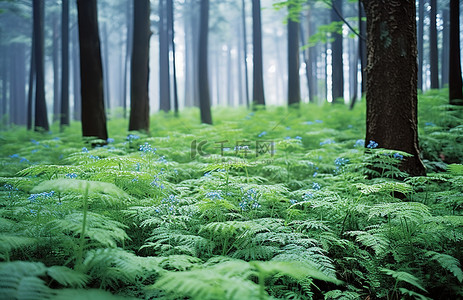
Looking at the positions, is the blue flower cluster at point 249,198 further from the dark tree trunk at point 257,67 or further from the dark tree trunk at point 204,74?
the dark tree trunk at point 257,67

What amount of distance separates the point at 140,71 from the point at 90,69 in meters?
1.90

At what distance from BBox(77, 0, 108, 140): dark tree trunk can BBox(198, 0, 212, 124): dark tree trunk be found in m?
5.44

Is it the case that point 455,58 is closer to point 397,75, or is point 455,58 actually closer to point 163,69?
point 397,75

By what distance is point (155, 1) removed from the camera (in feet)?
82.7

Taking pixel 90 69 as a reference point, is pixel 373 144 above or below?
below

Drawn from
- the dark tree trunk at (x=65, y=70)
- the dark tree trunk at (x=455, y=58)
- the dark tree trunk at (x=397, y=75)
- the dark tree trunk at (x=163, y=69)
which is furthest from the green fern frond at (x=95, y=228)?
the dark tree trunk at (x=163, y=69)

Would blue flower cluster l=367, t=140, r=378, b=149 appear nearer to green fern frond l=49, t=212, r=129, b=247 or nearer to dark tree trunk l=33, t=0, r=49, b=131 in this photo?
green fern frond l=49, t=212, r=129, b=247

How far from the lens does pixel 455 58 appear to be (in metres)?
7.14

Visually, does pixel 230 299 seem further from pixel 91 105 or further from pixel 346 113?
pixel 346 113

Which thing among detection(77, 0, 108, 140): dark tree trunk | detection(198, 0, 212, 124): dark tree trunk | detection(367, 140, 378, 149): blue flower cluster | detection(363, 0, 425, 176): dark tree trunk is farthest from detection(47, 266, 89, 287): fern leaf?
detection(198, 0, 212, 124): dark tree trunk

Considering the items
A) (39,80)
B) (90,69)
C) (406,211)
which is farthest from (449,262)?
(39,80)

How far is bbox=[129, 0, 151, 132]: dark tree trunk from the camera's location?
28.2 feet

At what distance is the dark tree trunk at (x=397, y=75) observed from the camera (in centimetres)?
404

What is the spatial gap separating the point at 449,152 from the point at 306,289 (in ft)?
16.6
